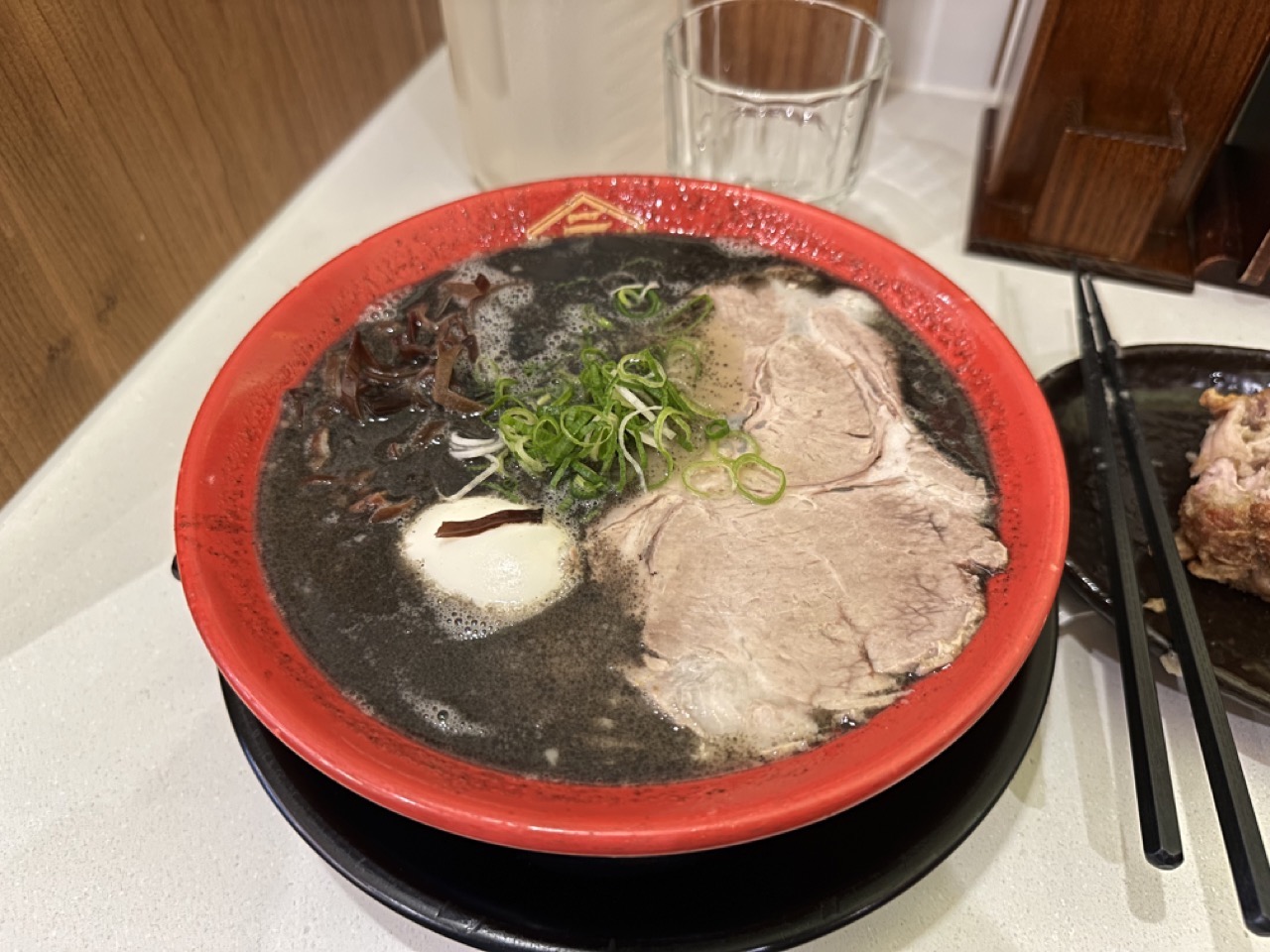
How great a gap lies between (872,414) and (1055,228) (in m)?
0.89

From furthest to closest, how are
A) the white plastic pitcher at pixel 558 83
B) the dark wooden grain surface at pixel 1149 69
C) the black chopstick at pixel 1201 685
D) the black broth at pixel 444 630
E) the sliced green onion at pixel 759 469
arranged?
the white plastic pitcher at pixel 558 83 < the dark wooden grain surface at pixel 1149 69 < the sliced green onion at pixel 759 469 < the black broth at pixel 444 630 < the black chopstick at pixel 1201 685

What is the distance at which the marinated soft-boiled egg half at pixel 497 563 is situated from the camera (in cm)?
117

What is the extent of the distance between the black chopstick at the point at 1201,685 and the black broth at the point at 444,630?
28cm

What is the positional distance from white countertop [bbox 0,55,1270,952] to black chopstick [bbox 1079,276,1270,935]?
157 millimetres

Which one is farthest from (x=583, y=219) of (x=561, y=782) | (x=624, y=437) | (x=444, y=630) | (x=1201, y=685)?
(x=1201, y=685)

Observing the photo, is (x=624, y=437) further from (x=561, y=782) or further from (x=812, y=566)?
(x=561, y=782)

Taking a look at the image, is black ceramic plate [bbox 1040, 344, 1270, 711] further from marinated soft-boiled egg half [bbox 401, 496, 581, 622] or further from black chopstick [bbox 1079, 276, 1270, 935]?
marinated soft-boiled egg half [bbox 401, 496, 581, 622]

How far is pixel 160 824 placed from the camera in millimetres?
1241

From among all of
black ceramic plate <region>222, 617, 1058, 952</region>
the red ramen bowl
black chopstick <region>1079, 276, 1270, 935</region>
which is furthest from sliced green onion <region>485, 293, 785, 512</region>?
black chopstick <region>1079, 276, 1270, 935</region>

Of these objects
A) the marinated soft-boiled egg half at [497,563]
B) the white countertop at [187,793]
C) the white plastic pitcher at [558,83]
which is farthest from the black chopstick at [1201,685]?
the white plastic pitcher at [558,83]

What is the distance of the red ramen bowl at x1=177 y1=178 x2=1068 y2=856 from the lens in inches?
35.7

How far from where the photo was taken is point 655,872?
1040mm

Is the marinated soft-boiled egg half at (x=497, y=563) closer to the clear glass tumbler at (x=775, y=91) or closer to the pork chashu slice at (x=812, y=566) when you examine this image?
the pork chashu slice at (x=812, y=566)

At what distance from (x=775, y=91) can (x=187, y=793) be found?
186 centimetres
